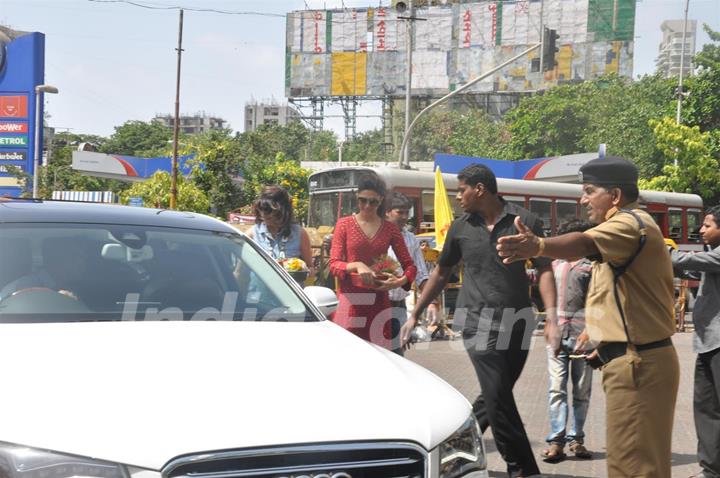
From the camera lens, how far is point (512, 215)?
17.3ft

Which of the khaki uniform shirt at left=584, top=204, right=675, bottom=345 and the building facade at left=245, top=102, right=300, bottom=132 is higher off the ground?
the building facade at left=245, top=102, right=300, bottom=132

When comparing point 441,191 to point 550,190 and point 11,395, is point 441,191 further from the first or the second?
point 11,395

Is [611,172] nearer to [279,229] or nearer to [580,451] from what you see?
[580,451]

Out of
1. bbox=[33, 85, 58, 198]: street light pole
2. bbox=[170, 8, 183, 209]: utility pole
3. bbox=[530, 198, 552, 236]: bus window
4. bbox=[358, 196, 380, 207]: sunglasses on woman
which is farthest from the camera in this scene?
bbox=[170, 8, 183, 209]: utility pole

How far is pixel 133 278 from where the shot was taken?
13.3 ft

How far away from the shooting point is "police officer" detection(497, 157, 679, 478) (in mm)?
3832

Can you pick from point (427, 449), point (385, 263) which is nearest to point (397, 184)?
point (385, 263)

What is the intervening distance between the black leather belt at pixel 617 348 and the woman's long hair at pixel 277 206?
3.11 metres

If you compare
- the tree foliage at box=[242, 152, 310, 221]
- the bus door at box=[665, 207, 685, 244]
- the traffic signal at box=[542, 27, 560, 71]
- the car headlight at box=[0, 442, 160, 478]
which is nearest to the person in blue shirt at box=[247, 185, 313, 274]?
the car headlight at box=[0, 442, 160, 478]

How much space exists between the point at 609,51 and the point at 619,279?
65.2 metres

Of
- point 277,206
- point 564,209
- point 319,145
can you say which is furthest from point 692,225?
point 319,145

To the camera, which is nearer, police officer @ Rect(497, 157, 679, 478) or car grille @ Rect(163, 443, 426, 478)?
car grille @ Rect(163, 443, 426, 478)

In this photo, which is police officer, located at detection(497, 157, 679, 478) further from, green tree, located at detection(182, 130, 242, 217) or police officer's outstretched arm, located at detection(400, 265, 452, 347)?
green tree, located at detection(182, 130, 242, 217)

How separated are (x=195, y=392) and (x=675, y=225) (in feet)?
89.5
